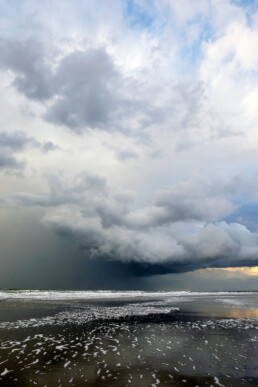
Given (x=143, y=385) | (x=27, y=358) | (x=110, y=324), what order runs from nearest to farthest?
(x=143, y=385)
(x=27, y=358)
(x=110, y=324)

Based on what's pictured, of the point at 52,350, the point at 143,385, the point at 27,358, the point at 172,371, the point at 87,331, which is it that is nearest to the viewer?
the point at 143,385

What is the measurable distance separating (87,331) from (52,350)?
6.25 metres

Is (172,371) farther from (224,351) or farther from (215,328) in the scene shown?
(215,328)

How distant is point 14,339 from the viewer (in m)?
16.1

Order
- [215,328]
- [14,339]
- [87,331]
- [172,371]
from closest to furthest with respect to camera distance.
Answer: [172,371], [14,339], [87,331], [215,328]

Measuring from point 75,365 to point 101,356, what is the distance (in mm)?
1875

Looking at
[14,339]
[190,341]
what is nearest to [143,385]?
[190,341]

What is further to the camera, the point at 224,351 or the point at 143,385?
the point at 224,351

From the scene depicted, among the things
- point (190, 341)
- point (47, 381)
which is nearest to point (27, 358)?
point (47, 381)

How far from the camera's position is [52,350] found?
45.3 feet

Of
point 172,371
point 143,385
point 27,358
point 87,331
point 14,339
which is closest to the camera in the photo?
point 143,385

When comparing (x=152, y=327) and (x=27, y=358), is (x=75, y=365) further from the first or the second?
(x=152, y=327)

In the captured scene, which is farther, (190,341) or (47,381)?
(190,341)

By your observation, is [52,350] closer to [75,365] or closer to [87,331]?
[75,365]
